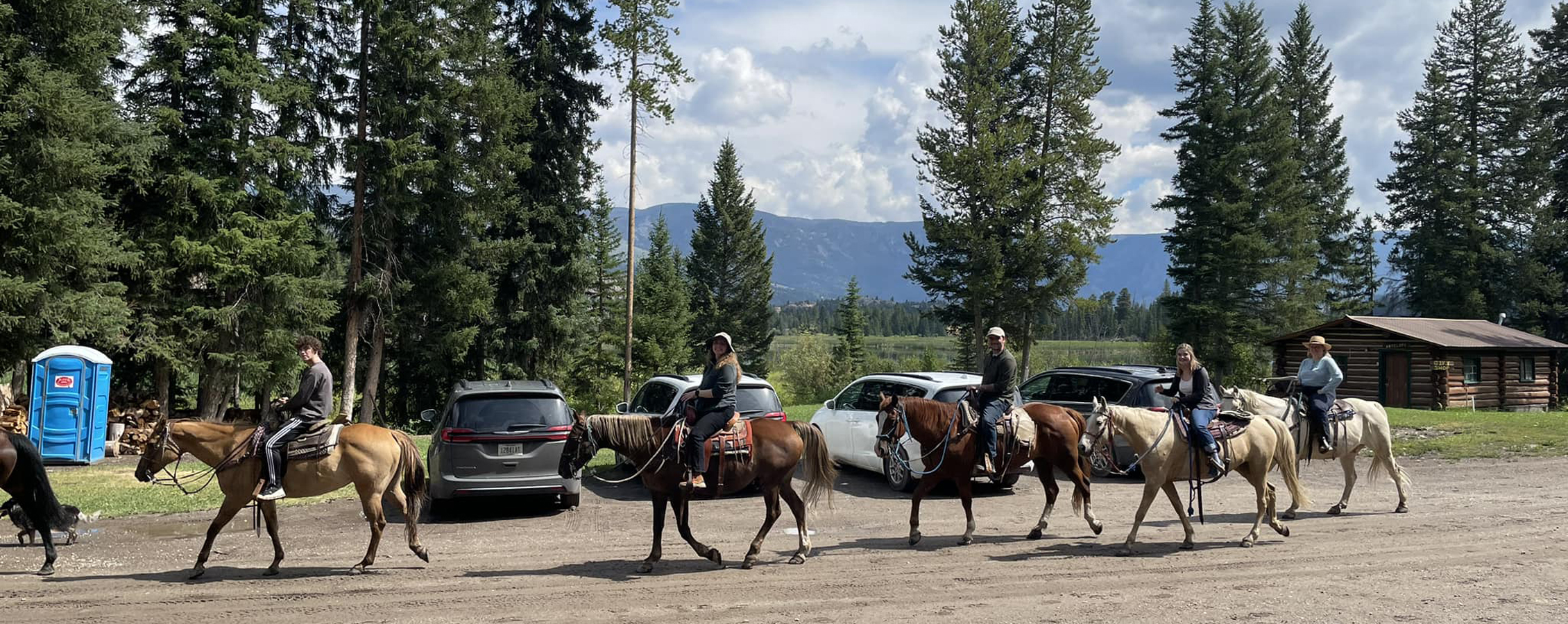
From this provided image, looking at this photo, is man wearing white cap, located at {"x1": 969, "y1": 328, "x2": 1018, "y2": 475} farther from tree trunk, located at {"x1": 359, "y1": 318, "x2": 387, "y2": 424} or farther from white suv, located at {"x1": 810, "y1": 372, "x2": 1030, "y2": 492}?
tree trunk, located at {"x1": 359, "y1": 318, "x2": 387, "y2": 424}

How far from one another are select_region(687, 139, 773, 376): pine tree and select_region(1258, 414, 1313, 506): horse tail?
4389cm

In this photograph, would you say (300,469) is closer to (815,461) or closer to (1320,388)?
(815,461)

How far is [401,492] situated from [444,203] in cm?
1753

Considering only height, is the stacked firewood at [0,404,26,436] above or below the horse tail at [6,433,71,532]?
below

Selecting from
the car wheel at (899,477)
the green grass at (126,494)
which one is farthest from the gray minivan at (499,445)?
the car wheel at (899,477)

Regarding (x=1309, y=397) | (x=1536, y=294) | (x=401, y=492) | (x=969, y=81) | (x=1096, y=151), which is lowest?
(x=401, y=492)

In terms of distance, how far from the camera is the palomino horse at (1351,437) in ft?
37.6

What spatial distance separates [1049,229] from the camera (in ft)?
113

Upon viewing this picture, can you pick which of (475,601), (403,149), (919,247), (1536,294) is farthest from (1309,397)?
(1536,294)

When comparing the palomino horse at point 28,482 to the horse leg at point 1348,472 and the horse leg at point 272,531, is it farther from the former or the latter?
the horse leg at point 1348,472

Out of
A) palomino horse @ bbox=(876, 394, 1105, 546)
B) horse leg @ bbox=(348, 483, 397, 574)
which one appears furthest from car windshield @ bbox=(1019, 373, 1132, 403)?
horse leg @ bbox=(348, 483, 397, 574)

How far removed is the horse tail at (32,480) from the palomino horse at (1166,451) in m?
10.6

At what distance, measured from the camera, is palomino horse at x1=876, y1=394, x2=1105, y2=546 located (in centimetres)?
971

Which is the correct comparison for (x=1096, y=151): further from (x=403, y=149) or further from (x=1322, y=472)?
(x=403, y=149)
